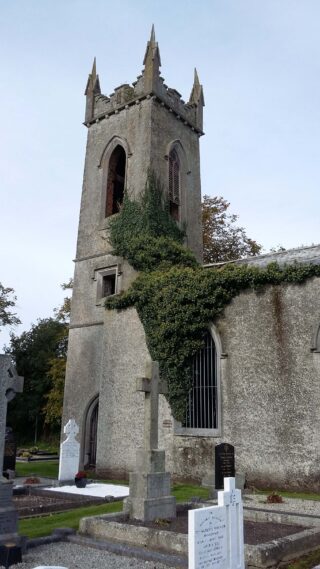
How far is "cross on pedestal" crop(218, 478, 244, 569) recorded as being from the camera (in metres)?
5.62

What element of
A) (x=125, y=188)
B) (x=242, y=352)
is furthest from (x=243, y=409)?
(x=125, y=188)

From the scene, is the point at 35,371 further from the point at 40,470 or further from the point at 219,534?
the point at 219,534

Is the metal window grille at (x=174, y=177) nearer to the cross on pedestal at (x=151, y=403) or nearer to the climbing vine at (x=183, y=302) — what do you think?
the climbing vine at (x=183, y=302)

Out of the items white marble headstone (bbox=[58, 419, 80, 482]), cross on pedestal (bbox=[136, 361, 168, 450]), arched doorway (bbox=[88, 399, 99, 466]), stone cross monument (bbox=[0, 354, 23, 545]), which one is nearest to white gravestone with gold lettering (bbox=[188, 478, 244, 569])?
stone cross monument (bbox=[0, 354, 23, 545])

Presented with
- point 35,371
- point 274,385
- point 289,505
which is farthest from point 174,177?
point 35,371

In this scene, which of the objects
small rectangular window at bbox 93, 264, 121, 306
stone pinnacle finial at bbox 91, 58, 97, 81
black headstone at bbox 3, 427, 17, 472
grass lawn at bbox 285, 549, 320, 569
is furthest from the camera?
stone pinnacle finial at bbox 91, 58, 97, 81

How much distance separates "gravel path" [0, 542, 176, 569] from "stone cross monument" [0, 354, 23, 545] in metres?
0.39

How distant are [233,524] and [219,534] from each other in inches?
15.5

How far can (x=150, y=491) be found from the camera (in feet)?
29.5

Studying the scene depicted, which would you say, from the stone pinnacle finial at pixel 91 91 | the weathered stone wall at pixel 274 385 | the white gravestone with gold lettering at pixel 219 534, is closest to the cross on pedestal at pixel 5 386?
the white gravestone with gold lettering at pixel 219 534

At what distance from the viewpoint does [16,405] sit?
1642 inches

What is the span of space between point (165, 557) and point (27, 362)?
130ft

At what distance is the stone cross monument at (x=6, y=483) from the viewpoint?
7066 mm

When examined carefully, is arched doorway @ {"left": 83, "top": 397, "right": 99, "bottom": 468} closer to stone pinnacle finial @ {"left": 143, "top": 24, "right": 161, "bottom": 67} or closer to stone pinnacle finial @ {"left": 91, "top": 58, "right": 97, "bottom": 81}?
stone pinnacle finial @ {"left": 143, "top": 24, "right": 161, "bottom": 67}
